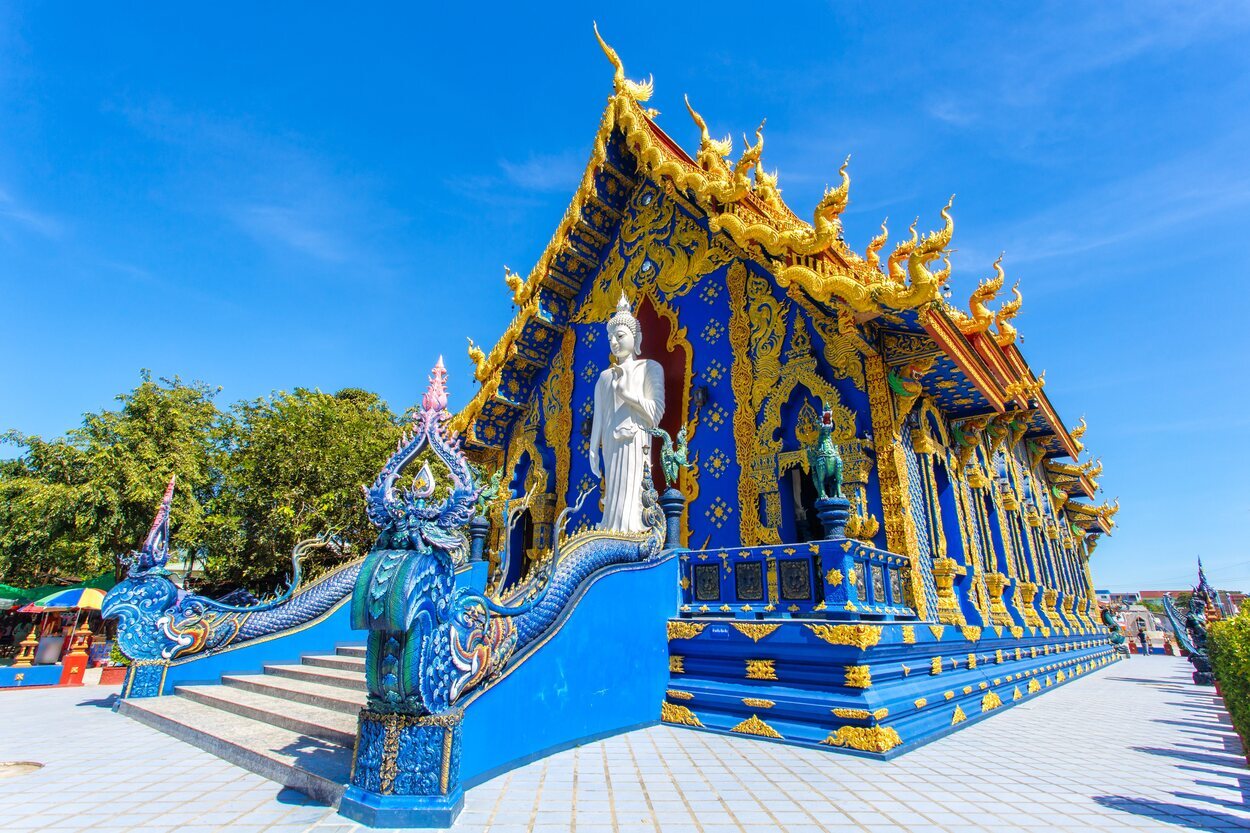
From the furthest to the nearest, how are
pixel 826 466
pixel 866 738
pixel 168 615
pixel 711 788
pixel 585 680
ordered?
1. pixel 168 615
2. pixel 826 466
3. pixel 585 680
4. pixel 866 738
5. pixel 711 788

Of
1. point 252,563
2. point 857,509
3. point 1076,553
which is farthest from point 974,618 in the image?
point 252,563

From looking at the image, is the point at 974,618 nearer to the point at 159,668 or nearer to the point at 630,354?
the point at 630,354

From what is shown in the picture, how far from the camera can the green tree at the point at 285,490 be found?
57.4ft

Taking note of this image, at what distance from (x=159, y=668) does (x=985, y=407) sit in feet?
34.6

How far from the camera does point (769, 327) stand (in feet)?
26.3

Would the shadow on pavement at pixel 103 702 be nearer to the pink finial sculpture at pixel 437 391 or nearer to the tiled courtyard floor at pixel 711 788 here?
the tiled courtyard floor at pixel 711 788

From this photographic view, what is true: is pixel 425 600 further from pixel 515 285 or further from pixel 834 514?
pixel 515 285

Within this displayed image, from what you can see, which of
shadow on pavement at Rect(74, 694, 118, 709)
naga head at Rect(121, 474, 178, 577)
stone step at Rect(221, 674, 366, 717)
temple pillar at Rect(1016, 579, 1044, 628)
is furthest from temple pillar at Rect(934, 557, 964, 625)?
shadow on pavement at Rect(74, 694, 118, 709)

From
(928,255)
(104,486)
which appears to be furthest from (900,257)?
(104,486)

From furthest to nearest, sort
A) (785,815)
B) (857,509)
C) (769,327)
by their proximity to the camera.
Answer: (769,327), (857,509), (785,815)

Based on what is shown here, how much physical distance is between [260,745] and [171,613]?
3649 millimetres

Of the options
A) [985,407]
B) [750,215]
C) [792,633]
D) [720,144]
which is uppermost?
[720,144]

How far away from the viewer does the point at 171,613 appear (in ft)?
22.9

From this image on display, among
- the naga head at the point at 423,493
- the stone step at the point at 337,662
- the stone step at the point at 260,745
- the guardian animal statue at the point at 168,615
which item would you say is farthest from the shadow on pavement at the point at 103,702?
the naga head at the point at 423,493
